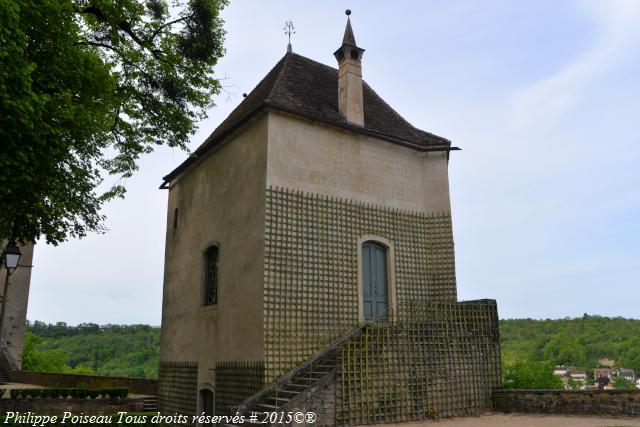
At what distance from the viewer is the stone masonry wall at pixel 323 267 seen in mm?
12445

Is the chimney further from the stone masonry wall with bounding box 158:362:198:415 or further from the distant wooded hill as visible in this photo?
the distant wooded hill

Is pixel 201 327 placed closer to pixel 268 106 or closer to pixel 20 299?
pixel 268 106

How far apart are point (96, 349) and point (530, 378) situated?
187ft

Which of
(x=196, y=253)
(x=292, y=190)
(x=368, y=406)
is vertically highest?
(x=292, y=190)

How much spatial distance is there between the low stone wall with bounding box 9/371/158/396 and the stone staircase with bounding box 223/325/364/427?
9.85 m

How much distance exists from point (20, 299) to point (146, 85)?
24973mm

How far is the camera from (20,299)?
3231 cm

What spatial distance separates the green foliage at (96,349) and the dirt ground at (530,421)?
34.7 metres

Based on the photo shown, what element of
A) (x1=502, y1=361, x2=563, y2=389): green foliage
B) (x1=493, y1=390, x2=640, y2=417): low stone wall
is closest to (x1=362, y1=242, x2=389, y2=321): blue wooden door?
(x1=493, y1=390, x2=640, y2=417): low stone wall

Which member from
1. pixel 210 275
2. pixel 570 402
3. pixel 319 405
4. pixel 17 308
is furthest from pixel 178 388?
pixel 17 308

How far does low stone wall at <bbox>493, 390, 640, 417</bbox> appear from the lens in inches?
457

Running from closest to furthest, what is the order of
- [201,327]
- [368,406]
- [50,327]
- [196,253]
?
[368,406], [201,327], [196,253], [50,327]

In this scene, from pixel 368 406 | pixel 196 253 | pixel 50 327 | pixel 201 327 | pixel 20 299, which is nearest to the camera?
pixel 368 406

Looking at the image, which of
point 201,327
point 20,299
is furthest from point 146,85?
point 20,299
